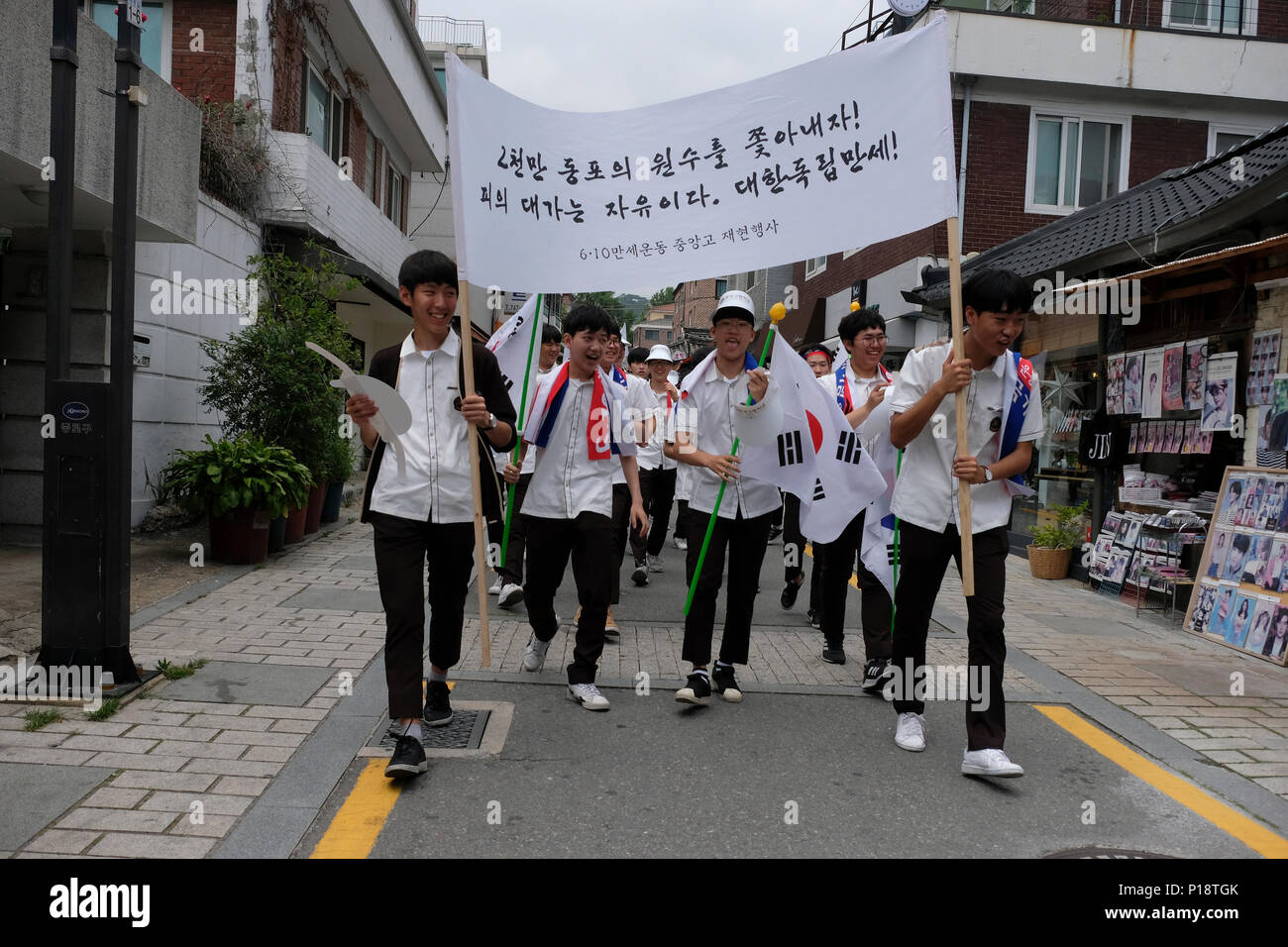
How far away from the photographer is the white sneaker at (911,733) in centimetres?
427

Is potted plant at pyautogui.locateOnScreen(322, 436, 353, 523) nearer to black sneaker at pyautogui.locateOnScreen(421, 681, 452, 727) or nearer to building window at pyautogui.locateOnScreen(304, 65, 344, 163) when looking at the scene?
building window at pyautogui.locateOnScreen(304, 65, 344, 163)

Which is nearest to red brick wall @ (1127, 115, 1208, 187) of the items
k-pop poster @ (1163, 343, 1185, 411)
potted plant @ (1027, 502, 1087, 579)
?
potted plant @ (1027, 502, 1087, 579)

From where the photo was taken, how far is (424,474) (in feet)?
12.7

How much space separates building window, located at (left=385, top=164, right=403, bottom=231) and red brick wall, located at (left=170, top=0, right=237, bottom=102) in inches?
304

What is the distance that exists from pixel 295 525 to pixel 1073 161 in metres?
13.1

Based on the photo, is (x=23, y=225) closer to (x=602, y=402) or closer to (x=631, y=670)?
(x=602, y=402)

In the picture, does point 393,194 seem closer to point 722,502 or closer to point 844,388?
point 844,388

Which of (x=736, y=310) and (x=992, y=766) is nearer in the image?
(x=992, y=766)

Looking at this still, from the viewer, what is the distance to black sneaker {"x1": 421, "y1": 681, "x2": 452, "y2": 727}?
429 cm

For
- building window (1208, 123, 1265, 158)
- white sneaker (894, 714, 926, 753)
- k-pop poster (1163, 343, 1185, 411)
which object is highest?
building window (1208, 123, 1265, 158)

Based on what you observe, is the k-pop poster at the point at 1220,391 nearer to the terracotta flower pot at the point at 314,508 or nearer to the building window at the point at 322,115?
the terracotta flower pot at the point at 314,508

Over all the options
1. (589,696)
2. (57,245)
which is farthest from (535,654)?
(57,245)
